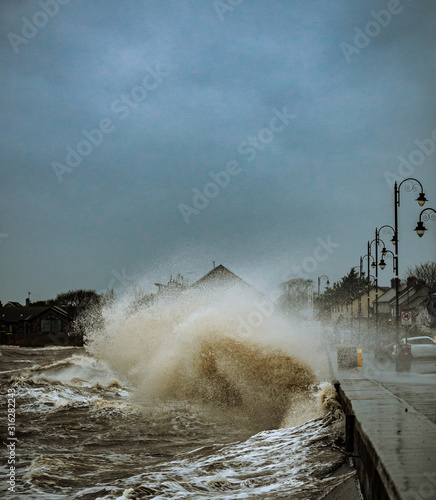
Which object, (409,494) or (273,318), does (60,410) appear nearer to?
(273,318)

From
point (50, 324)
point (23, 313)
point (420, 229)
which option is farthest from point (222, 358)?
point (23, 313)

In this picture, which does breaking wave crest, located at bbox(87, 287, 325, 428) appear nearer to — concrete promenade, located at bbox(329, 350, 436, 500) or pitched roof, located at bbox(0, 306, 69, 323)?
concrete promenade, located at bbox(329, 350, 436, 500)

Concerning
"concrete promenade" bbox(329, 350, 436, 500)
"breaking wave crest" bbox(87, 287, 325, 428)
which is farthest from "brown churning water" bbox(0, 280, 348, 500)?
"concrete promenade" bbox(329, 350, 436, 500)

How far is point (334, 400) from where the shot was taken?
494 inches

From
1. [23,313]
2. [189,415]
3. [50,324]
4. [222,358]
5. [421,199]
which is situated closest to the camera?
[189,415]

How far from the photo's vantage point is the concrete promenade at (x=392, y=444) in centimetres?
466

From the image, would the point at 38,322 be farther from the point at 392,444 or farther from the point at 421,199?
the point at 392,444

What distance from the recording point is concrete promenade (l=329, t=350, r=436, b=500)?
4656 mm

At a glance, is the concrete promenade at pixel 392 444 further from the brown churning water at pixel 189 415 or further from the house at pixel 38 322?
the house at pixel 38 322

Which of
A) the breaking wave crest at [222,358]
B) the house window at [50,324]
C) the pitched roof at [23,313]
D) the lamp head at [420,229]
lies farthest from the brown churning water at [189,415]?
the pitched roof at [23,313]

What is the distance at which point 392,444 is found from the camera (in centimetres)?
604

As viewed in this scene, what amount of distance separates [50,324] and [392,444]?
9876 centimetres

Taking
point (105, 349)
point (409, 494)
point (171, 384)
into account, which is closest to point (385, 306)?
point (105, 349)

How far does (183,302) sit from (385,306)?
71.3 metres
